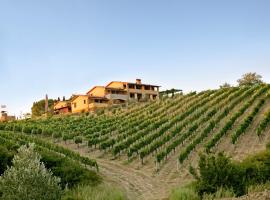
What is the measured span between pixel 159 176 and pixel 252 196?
14.8m

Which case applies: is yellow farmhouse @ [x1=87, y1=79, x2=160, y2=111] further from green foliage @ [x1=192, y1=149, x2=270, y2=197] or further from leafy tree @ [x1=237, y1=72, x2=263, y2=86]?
green foliage @ [x1=192, y1=149, x2=270, y2=197]

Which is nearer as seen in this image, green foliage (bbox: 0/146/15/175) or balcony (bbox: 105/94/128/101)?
green foliage (bbox: 0/146/15/175)

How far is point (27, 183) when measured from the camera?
13273mm

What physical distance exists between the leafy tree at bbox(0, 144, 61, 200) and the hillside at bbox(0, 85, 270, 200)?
638 centimetres

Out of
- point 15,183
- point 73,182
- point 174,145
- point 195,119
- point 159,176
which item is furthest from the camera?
point 195,119

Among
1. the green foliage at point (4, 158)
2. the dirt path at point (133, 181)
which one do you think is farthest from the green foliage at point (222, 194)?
the green foliage at point (4, 158)

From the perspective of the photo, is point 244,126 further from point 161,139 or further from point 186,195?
point 186,195

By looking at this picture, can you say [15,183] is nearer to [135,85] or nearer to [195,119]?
[195,119]

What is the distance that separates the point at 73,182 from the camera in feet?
→ 61.6

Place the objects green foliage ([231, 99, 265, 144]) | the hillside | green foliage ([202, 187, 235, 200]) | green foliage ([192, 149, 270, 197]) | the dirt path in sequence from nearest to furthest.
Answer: green foliage ([202, 187, 235, 200]), green foliage ([192, 149, 270, 197]), the dirt path, the hillside, green foliage ([231, 99, 265, 144])

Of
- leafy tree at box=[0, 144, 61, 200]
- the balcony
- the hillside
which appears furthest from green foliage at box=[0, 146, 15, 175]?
the balcony

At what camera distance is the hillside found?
2522 centimetres

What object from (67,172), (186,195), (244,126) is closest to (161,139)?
(244,126)

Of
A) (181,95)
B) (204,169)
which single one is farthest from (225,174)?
(181,95)
